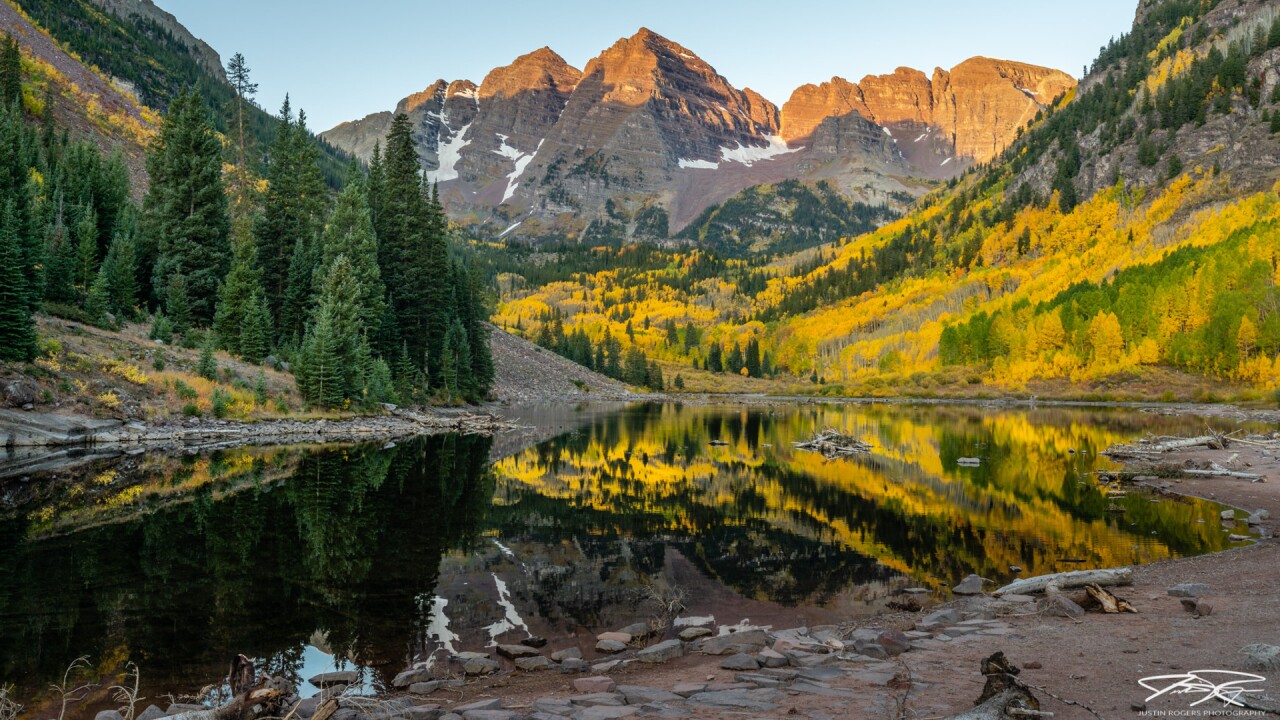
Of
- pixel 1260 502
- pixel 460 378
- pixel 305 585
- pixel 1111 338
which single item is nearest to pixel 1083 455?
pixel 1260 502

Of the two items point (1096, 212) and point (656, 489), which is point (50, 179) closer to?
point (656, 489)

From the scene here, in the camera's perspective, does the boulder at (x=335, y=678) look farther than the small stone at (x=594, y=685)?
Yes

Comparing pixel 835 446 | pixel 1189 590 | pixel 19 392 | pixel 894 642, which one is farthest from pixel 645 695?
pixel 19 392

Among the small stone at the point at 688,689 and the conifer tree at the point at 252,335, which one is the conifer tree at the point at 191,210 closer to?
the conifer tree at the point at 252,335

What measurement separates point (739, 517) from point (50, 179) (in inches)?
3043

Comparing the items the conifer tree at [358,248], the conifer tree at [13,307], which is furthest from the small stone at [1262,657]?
the conifer tree at [358,248]

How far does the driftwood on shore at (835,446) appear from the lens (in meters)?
43.8

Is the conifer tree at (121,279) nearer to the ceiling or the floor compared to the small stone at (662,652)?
nearer to the ceiling

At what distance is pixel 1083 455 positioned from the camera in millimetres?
40156

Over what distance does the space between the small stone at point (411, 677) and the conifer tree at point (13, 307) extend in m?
36.5

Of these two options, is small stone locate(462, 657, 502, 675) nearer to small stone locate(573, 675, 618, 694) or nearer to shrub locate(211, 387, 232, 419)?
small stone locate(573, 675, 618, 694)
